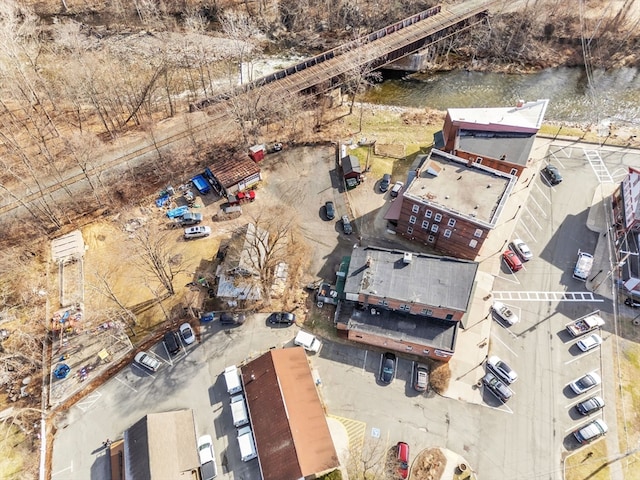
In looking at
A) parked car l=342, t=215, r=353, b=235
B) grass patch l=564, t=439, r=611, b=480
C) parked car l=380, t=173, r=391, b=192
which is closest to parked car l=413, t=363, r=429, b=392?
grass patch l=564, t=439, r=611, b=480

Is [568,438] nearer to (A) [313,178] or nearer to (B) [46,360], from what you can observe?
(A) [313,178]

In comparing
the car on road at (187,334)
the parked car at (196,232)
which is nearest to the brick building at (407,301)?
the car on road at (187,334)

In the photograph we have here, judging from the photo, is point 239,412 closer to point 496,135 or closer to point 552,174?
point 496,135

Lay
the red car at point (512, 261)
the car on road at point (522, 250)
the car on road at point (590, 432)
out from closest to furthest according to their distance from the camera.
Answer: the car on road at point (590, 432) → the red car at point (512, 261) → the car on road at point (522, 250)

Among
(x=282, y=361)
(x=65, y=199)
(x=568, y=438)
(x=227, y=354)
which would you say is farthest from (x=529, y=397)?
(x=65, y=199)

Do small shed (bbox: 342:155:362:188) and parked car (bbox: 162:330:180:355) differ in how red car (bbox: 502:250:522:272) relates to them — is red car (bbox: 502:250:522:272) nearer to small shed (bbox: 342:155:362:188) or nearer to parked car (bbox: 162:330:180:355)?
small shed (bbox: 342:155:362:188)

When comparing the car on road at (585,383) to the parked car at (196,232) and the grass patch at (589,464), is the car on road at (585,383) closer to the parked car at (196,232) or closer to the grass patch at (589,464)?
the grass patch at (589,464)

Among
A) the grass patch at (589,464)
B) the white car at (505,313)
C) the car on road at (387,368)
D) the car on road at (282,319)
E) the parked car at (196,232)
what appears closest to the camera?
the grass patch at (589,464)
